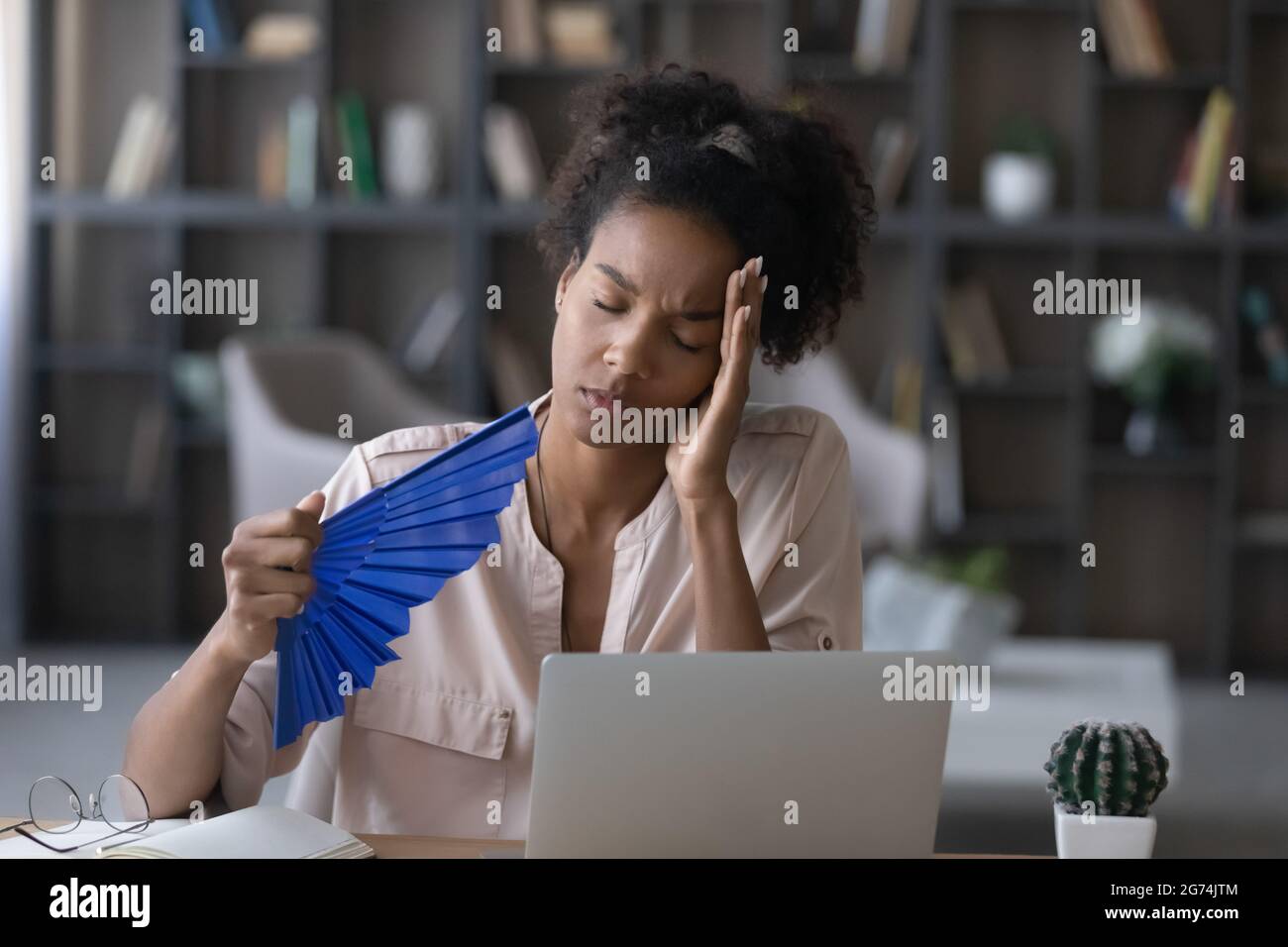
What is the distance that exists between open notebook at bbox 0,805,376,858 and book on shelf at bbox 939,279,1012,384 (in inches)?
148

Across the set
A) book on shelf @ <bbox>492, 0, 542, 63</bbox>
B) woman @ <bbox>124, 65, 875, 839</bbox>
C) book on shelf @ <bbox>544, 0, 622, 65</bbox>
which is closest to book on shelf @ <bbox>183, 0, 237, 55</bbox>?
book on shelf @ <bbox>492, 0, 542, 63</bbox>

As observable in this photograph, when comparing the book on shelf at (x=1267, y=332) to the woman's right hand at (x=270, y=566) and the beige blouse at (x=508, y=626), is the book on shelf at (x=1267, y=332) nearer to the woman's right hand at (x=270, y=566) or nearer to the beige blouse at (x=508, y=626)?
the beige blouse at (x=508, y=626)

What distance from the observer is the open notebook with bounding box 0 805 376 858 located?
108 cm

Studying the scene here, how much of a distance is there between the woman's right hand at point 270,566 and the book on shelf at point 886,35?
370 centimetres

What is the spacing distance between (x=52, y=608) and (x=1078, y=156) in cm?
360

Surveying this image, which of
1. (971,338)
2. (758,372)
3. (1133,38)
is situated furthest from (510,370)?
(1133,38)

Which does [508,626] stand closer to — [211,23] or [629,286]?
[629,286]

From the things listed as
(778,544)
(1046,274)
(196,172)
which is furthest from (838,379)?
(778,544)

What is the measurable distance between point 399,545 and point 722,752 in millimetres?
359

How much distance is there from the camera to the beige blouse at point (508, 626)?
149cm

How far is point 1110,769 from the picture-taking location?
1174 mm

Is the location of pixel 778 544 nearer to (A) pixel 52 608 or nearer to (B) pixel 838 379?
(B) pixel 838 379

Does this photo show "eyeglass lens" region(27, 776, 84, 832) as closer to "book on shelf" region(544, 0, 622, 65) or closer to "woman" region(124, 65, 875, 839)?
"woman" region(124, 65, 875, 839)

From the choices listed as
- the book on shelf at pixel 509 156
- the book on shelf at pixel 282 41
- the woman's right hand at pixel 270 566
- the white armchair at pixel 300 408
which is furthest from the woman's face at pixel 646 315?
the book on shelf at pixel 282 41
